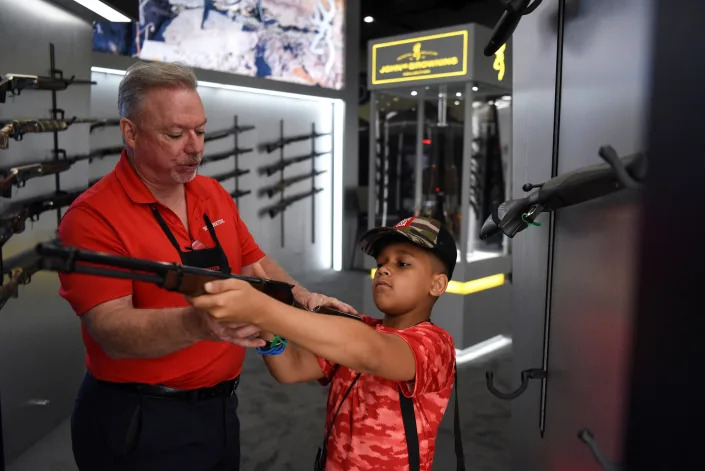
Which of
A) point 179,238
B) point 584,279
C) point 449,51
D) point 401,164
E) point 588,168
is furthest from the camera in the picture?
point 401,164

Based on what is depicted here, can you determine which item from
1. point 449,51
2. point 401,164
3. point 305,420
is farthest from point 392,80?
point 305,420

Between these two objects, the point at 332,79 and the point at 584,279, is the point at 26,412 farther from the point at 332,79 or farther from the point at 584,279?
the point at 332,79

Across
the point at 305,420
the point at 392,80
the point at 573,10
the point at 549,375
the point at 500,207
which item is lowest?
the point at 305,420

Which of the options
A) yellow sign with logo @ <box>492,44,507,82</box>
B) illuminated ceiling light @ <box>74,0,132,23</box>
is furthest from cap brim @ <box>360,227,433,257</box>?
yellow sign with logo @ <box>492,44,507,82</box>

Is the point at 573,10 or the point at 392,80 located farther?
the point at 392,80

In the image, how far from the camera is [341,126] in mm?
8711

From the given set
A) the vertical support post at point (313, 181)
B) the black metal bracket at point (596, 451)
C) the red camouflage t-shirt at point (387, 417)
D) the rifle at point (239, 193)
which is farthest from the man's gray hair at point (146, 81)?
the vertical support post at point (313, 181)

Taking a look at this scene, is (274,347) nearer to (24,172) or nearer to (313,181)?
(24,172)

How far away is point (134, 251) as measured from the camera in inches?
60.2

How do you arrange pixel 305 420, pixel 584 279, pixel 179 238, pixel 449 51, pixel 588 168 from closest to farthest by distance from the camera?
pixel 588 168
pixel 584 279
pixel 179 238
pixel 305 420
pixel 449 51

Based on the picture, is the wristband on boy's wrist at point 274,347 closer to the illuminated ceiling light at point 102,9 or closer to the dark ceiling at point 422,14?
the illuminated ceiling light at point 102,9

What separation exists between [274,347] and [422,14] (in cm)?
939

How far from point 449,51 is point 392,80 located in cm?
60

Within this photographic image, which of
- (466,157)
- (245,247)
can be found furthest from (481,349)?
(245,247)
